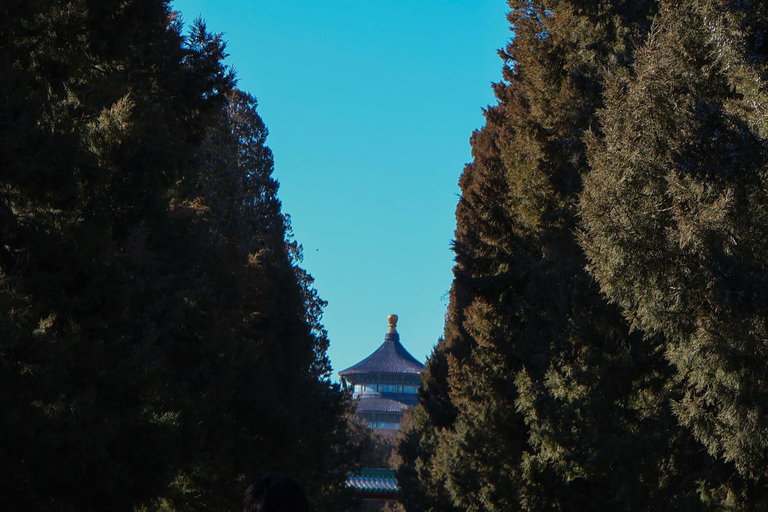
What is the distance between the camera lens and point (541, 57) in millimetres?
20031

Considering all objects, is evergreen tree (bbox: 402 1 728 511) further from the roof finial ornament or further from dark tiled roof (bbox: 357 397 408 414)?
the roof finial ornament

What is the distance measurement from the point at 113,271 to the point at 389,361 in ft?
448

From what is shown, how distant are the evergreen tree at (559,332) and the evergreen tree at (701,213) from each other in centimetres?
175

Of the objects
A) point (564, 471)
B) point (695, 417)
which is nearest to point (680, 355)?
point (695, 417)

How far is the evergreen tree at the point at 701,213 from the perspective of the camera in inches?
450

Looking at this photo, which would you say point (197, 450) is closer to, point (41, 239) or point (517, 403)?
point (517, 403)

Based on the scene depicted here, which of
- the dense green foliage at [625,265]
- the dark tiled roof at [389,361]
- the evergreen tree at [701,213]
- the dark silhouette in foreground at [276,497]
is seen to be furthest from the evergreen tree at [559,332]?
the dark tiled roof at [389,361]

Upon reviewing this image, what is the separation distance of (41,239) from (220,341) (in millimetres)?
9961

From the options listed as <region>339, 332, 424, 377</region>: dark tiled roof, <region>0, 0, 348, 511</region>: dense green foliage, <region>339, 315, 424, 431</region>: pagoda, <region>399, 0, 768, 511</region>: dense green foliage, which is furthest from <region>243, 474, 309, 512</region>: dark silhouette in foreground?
<region>339, 332, 424, 377</region>: dark tiled roof

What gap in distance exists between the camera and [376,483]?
209 feet

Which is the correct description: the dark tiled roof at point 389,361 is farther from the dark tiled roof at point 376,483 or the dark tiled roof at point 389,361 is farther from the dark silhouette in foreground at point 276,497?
the dark silhouette in foreground at point 276,497

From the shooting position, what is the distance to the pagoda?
473ft

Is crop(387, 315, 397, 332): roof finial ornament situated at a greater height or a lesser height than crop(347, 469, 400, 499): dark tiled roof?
greater

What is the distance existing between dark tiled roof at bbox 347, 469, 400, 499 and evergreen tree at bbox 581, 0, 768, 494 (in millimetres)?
50133
